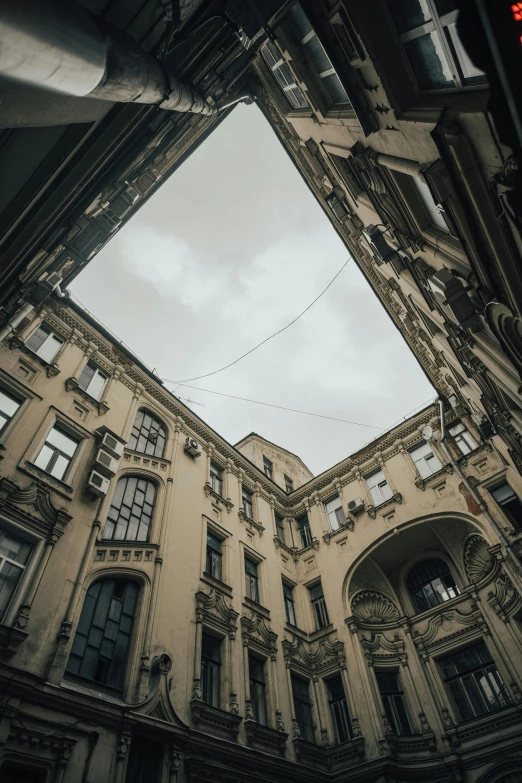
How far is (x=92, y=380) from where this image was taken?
14.7 meters

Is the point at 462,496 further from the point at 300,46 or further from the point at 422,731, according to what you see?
the point at 300,46

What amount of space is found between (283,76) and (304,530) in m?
19.3

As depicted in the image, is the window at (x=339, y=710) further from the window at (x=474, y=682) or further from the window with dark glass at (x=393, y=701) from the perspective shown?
the window at (x=474, y=682)

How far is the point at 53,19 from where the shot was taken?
10.1 feet

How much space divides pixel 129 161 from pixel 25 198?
3131 millimetres

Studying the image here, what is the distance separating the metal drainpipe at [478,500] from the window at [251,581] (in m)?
8.77

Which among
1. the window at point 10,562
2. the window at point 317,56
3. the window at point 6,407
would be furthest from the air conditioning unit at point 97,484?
the window at point 317,56

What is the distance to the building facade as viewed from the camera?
8.66m

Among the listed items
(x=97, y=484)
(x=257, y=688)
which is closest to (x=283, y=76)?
(x=97, y=484)

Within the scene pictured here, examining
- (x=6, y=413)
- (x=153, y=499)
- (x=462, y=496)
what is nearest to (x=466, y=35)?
(x=6, y=413)

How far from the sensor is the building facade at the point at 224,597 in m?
8.66

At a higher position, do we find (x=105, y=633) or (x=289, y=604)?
(x=289, y=604)

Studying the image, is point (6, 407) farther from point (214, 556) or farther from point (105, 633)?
point (214, 556)

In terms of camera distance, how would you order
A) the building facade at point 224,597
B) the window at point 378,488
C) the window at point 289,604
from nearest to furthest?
the building facade at point 224,597, the window at point 289,604, the window at point 378,488
